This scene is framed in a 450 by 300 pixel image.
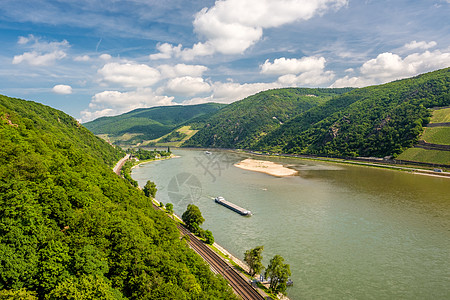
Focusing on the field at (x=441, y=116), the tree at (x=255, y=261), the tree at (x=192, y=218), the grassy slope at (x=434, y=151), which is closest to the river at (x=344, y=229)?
the tree at (x=192, y=218)

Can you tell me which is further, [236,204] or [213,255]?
[236,204]

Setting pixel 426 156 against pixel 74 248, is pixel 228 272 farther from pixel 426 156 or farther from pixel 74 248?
pixel 426 156

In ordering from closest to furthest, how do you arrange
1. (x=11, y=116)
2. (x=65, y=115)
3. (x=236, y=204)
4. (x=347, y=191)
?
(x=11, y=116) → (x=236, y=204) → (x=347, y=191) → (x=65, y=115)

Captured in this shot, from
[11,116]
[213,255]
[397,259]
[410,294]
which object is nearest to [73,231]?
[213,255]

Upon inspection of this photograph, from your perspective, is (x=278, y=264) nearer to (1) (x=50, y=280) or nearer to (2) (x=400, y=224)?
(1) (x=50, y=280)

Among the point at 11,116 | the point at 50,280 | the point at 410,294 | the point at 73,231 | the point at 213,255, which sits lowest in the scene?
the point at 410,294

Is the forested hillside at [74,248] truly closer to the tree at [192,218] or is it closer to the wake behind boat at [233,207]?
the tree at [192,218]

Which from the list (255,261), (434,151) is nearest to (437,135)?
(434,151)
